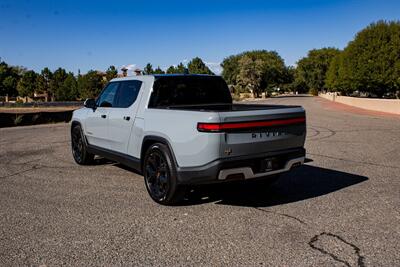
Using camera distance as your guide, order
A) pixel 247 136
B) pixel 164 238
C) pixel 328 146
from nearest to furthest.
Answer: pixel 164 238, pixel 247 136, pixel 328 146

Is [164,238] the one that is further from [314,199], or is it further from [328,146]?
[328,146]

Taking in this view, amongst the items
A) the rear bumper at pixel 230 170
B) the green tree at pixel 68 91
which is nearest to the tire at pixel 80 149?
the rear bumper at pixel 230 170

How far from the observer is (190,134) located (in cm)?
468

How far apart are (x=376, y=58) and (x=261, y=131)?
36866 mm

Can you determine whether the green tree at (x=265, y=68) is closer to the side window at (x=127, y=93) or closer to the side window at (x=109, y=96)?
the side window at (x=109, y=96)

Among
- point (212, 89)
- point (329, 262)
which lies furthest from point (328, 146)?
point (329, 262)

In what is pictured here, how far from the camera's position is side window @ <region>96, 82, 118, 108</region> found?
22.2 ft

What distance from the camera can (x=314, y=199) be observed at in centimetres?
552

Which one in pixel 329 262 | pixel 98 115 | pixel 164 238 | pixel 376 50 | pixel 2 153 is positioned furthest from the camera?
pixel 376 50

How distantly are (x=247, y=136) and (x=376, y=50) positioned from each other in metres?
37.9

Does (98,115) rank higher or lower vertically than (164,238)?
higher

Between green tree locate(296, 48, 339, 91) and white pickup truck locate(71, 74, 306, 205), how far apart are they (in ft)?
359

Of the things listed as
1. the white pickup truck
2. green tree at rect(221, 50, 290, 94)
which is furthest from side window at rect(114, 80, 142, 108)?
green tree at rect(221, 50, 290, 94)

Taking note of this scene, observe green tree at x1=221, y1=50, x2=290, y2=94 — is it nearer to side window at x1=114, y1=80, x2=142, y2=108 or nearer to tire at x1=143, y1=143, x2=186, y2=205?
side window at x1=114, y1=80, x2=142, y2=108
